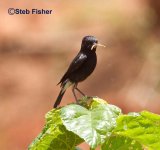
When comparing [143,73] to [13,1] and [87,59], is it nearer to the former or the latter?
[13,1]

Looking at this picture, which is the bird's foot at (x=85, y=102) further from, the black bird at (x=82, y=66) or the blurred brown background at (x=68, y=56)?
the blurred brown background at (x=68, y=56)

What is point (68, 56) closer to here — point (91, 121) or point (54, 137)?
point (54, 137)

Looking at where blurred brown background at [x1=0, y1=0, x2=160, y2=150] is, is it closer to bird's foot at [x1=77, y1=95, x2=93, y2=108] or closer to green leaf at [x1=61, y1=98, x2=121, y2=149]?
bird's foot at [x1=77, y1=95, x2=93, y2=108]

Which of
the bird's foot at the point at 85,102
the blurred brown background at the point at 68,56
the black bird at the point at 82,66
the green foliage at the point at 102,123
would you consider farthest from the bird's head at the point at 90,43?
the blurred brown background at the point at 68,56

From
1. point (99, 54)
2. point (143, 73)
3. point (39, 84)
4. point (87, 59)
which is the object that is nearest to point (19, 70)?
point (39, 84)

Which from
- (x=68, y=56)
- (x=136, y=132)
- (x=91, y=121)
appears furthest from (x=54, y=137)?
(x=68, y=56)

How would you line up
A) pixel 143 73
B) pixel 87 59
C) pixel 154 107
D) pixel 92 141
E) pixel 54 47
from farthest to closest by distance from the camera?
pixel 54 47 < pixel 143 73 < pixel 154 107 < pixel 87 59 < pixel 92 141

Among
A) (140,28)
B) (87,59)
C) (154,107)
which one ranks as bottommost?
(154,107)
